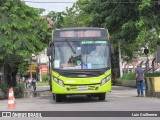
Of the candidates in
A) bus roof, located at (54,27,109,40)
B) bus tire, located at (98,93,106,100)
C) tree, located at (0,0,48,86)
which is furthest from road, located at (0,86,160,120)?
tree, located at (0,0,48,86)

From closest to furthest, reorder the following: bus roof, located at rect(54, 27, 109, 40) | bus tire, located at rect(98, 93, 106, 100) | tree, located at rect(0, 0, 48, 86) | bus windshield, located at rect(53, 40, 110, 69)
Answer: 1. bus windshield, located at rect(53, 40, 110, 69)
2. bus roof, located at rect(54, 27, 109, 40)
3. bus tire, located at rect(98, 93, 106, 100)
4. tree, located at rect(0, 0, 48, 86)

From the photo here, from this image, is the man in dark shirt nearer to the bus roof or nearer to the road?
the road

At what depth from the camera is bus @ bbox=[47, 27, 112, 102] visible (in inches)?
817

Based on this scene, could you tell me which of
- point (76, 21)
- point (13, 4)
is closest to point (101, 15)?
point (13, 4)

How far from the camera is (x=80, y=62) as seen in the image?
827 inches

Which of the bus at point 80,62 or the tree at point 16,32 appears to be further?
the tree at point 16,32

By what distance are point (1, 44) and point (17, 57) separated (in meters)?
2.58

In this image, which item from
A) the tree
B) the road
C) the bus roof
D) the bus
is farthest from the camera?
the tree

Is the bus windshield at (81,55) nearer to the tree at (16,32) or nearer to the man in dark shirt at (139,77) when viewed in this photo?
the man in dark shirt at (139,77)

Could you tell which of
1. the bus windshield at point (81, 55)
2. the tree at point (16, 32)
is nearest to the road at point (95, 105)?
the bus windshield at point (81, 55)

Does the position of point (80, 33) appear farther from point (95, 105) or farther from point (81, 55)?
point (95, 105)

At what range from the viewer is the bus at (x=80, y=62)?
20.8 metres

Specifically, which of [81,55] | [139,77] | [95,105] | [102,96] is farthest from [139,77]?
[95,105]

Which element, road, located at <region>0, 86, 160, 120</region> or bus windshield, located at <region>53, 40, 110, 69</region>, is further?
bus windshield, located at <region>53, 40, 110, 69</region>
